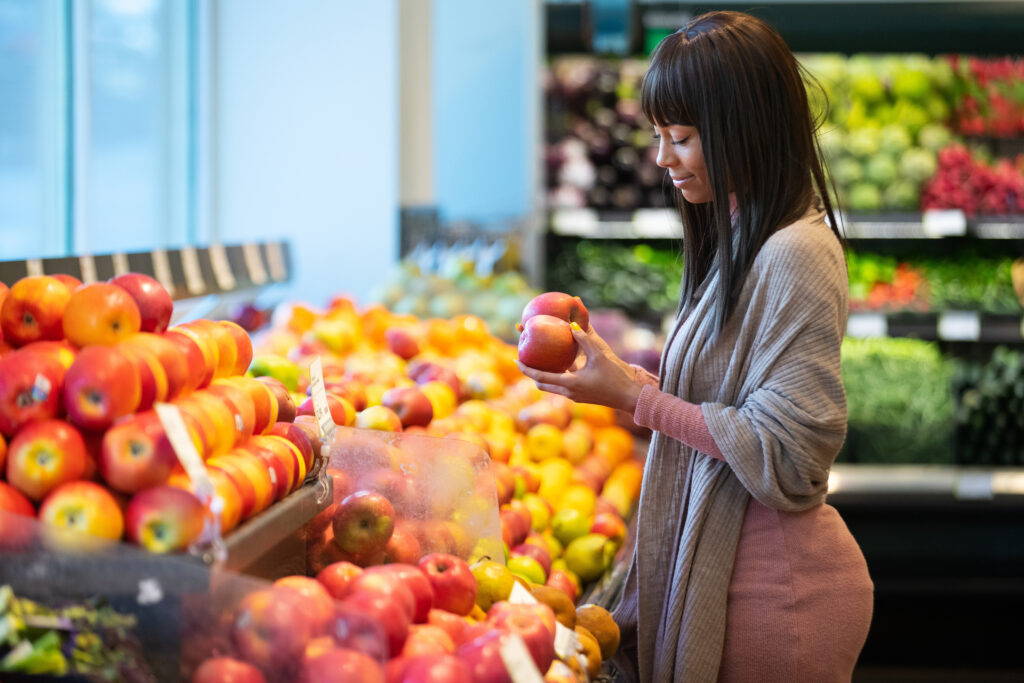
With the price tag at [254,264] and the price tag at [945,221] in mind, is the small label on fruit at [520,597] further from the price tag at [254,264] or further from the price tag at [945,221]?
the price tag at [945,221]

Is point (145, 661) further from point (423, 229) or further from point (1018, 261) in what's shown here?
point (1018, 261)

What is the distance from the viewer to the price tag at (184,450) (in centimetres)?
105

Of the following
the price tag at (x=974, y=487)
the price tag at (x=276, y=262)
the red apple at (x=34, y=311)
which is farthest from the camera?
the price tag at (x=974, y=487)

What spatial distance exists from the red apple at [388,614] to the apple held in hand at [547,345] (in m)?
0.60

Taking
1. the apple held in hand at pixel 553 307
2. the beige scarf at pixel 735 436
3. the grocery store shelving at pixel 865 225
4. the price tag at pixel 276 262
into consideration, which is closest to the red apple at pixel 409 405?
the apple held in hand at pixel 553 307

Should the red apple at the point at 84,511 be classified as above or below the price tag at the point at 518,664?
above

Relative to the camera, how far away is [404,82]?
4703 mm

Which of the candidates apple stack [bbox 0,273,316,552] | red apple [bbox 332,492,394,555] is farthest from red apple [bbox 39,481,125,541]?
red apple [bbox 332,492,394,555]

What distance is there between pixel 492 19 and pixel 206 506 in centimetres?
492

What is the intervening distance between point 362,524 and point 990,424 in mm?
3592

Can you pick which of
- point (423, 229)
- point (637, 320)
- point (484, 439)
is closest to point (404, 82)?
point (423, 229)

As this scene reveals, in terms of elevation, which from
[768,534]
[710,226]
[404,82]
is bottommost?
[768,534]

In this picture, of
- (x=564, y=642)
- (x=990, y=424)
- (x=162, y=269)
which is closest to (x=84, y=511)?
(x=564, y=642)

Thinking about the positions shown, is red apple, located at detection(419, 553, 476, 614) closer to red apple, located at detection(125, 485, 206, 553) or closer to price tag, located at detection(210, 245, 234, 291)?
red apple, located at detection(125, 485, 206, 553)
